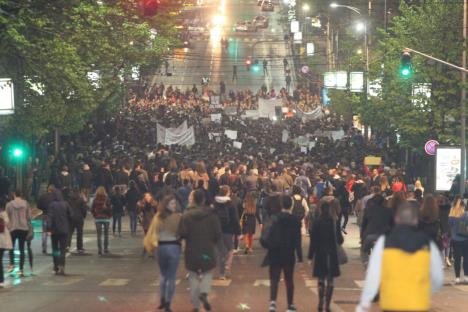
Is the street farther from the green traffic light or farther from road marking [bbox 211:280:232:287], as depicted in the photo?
the green traffic light

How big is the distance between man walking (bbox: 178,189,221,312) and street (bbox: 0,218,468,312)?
1733mm

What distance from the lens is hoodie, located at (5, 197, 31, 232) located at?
22172 millimetres

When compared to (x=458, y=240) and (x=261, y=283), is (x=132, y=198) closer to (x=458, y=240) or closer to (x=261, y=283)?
(x=261, y=283)

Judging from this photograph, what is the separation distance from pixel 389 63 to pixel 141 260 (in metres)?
27.7

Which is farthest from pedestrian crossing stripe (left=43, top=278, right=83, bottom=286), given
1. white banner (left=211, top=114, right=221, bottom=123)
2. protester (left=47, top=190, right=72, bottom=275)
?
white banner (left=211, top=114, right=221, bottom=123)

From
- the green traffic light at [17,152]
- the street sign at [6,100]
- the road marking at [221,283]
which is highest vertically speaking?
the street sign at [6,100]

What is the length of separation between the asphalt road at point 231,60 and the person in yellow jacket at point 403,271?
96.7 meters

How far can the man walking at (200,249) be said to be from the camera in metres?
15.6

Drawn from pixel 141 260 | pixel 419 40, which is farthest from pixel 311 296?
pixel 419 40

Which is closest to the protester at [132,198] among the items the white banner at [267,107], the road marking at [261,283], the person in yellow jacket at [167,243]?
the road marking at [261,283]

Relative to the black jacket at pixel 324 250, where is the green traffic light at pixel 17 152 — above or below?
above

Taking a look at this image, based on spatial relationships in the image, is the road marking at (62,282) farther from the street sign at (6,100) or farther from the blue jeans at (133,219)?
the blue jeans at (133,219)

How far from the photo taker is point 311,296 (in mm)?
19344

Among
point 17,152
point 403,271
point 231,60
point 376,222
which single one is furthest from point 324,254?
point 231,60
